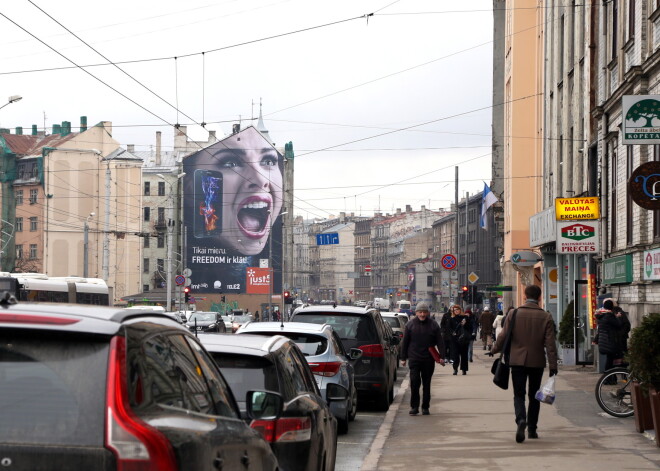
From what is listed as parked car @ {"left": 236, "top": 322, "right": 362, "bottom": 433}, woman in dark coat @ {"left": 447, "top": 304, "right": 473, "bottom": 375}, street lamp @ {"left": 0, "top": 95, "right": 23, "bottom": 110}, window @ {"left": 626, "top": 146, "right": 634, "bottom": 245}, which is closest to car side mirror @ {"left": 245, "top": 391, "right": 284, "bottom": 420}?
parked car @ {"left": 236, "top": 322, "right": 362, "bottom": 433}

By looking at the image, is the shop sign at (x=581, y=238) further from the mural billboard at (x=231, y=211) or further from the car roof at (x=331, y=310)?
the mural billboard at (x=231, y=211)

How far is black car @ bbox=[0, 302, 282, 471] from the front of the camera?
402cm

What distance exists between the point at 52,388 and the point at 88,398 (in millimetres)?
137

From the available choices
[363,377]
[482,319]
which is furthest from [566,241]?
[482,319]

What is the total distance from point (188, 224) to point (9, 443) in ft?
357

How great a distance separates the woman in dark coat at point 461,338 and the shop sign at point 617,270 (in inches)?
189

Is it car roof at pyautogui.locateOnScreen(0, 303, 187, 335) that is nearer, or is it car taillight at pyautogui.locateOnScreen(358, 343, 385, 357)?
car roof at pyautogui.locateOnScreen(0, 303, 187, 335)

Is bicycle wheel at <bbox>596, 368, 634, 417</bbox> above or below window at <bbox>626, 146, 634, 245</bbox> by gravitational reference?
below

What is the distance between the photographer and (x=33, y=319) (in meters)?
4.25

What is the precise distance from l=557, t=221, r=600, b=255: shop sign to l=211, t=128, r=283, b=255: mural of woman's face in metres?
84.1

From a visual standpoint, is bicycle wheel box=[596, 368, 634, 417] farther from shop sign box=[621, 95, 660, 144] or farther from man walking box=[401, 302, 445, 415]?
shop sign box=[621, 95, 660, 144]

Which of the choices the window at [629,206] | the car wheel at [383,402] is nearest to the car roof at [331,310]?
the car wheel at [383,402]

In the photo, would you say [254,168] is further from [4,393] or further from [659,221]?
[4,393]

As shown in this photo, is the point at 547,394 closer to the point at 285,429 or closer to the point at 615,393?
the point at 615,393
